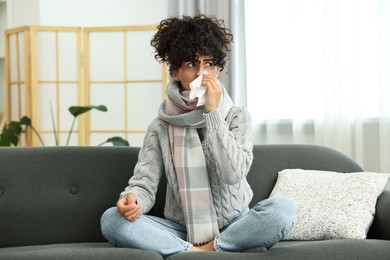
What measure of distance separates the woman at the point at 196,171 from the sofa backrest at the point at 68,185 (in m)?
0.24

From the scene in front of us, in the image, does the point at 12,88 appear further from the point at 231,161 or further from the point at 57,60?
the point at 231,161

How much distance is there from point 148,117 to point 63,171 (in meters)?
2.36

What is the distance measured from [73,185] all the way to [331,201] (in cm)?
95

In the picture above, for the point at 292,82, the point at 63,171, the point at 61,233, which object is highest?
the point at 292,82

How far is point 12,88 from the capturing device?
5309 mm

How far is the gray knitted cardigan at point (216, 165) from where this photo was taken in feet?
7.49

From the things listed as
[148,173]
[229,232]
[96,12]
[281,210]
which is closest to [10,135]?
[96,12]

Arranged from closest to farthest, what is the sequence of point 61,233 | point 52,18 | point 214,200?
point 214,200 < point 61,233 < point 52,18

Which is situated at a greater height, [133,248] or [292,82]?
[292,82]

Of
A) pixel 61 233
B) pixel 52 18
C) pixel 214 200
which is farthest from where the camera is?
pixel 52 18

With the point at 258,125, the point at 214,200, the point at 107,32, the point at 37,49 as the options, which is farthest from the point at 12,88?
the point at 214,200

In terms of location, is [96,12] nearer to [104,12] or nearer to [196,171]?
[104,12]

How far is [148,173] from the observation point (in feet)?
8.16

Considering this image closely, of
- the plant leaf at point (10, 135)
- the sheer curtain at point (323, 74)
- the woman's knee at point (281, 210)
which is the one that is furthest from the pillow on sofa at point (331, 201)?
the plant leaf at point (10, 135)
